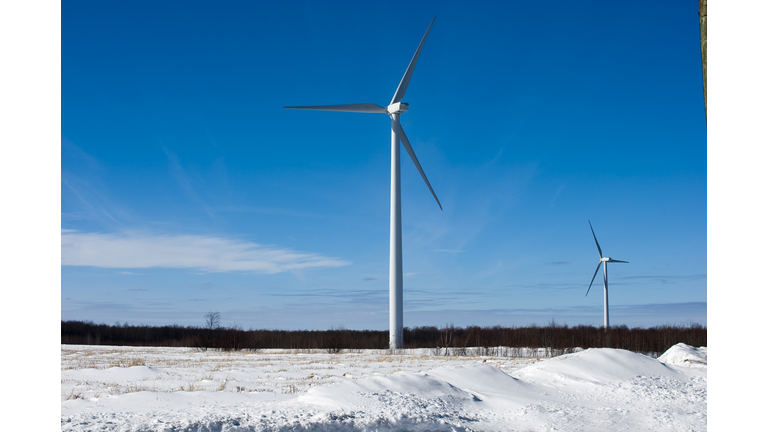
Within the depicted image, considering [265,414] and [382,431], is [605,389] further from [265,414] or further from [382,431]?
[265,414]

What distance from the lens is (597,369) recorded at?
12.8 metres

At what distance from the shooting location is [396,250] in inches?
1225

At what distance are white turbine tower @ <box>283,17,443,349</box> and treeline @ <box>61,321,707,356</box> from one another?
9.39ft

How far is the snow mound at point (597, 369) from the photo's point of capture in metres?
12.2

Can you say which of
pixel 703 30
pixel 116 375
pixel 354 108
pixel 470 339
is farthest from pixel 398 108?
Answer: pixel 703 30

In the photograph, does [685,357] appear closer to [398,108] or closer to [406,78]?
[398,108]

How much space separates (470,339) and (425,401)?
2945 cm

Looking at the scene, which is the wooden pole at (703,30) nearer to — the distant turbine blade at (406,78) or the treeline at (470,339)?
the treeline at (470,339)

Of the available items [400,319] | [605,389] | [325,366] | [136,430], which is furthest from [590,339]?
[136,430]

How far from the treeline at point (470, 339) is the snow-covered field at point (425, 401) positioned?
14.7 meters

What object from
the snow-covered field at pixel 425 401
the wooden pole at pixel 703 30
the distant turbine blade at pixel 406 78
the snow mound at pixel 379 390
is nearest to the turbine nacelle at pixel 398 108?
the distant turbine blade at pixel 406 78

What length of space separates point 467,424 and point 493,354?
2027 cm

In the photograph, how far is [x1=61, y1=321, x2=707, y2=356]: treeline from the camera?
1240 inches

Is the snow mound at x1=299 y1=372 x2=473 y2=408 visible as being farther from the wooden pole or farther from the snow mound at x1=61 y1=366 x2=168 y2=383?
the snow mound at x1=61 y1=366 x2=168 y2=383
